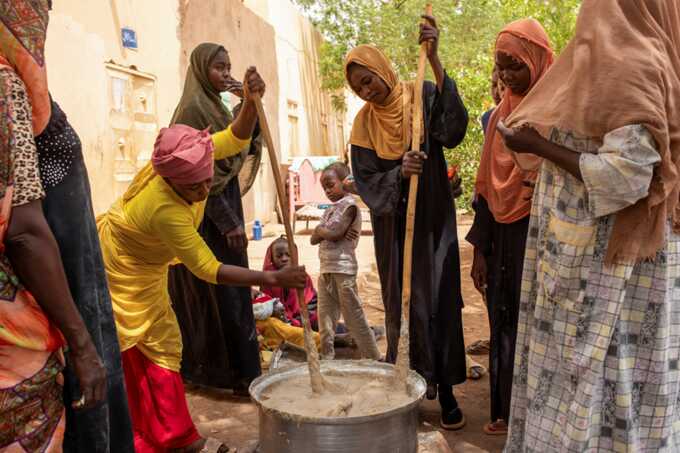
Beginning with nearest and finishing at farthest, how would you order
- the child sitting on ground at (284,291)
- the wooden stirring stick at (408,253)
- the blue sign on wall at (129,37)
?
the wooden stirring stick at (408,253) → the child sitting on ground at (284,291) → the blue sign on wall at (129,37)

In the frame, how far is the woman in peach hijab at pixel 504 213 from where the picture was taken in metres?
2.98

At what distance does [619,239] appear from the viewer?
2.17 metres

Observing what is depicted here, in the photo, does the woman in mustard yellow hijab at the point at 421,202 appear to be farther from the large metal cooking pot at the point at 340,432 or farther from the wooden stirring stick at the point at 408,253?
the large metal cooking pot at the point at 340,432

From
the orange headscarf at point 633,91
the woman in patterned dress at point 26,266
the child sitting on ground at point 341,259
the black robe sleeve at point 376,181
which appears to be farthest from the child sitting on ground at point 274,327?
the woman in patterned dress at point 26,266

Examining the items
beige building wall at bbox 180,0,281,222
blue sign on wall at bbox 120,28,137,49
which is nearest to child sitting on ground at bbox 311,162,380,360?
blue sign on wall at bbox 120,28,137,49

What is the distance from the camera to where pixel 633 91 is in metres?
2.07

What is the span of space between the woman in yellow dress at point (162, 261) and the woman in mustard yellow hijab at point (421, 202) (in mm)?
649

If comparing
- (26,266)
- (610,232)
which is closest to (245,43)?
(610,232)

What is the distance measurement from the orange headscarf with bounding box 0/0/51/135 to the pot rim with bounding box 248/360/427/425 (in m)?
1.24

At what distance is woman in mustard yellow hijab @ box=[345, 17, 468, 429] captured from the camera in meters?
3.42

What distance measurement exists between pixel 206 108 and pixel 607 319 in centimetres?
268

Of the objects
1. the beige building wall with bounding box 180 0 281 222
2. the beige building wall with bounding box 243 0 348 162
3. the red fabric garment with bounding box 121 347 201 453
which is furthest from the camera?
the beige building wall with bounding box 243 0 348 162

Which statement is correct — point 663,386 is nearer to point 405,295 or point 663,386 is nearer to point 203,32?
point 405,295

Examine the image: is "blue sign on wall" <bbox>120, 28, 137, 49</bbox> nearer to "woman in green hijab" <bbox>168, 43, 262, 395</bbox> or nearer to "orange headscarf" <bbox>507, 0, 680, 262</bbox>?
"woman in green hijab" <bbox>168, 43, 262, 395</bbox>
